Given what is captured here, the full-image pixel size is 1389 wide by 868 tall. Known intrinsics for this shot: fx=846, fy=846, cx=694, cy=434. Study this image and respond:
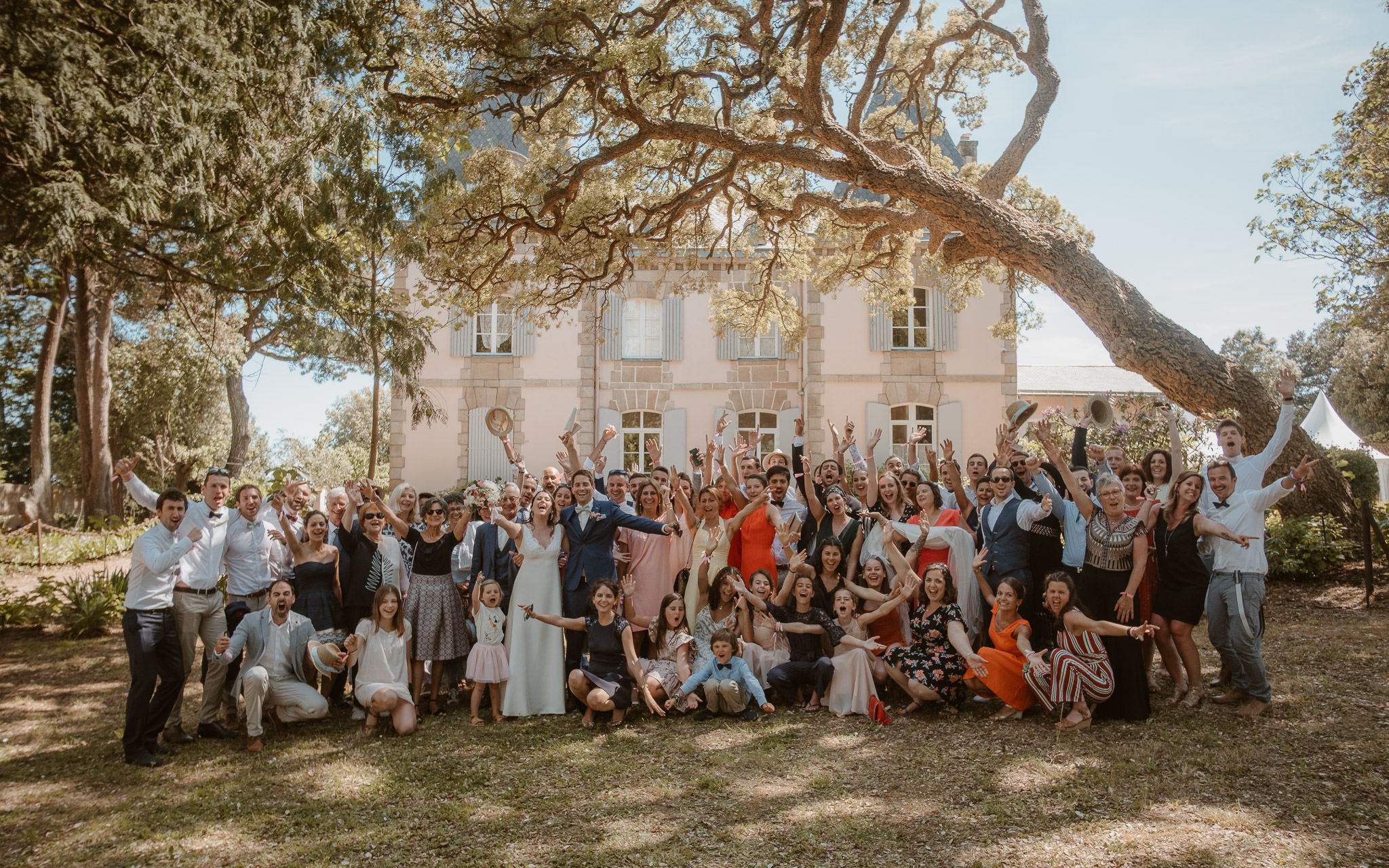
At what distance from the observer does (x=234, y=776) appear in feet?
15.2

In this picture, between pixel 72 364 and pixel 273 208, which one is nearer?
pixel 273 208

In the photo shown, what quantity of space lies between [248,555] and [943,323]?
15.5m

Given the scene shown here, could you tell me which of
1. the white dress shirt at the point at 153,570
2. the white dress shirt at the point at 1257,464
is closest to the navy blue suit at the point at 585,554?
the white dress shirt at the point at 153,570

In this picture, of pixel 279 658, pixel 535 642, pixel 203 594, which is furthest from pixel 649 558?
pixel 203 594

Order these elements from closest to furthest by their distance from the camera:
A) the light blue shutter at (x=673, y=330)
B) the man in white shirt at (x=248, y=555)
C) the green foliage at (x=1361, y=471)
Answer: the man in white shirt at (x=248, y=555), the green foliage at (x=1361, y=471), the light blue shutter at (x=673, y=330)

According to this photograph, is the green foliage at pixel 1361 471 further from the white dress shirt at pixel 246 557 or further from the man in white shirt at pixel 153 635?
the man in white shirt at pixel 153 635

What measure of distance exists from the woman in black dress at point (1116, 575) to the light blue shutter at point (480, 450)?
1400 centimetres

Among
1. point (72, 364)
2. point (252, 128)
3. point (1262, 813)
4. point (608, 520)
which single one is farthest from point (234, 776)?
point (72, 364)

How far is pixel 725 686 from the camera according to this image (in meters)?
5.42

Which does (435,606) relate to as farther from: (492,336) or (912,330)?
(912,330)

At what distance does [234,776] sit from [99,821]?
66cm

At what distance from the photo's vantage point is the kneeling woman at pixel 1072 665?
4934 mm

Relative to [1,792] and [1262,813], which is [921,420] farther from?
[1,792]

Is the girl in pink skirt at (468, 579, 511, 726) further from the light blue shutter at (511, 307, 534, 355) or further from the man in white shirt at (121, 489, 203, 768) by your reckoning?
the light blue shutter at (511, 307, 534, 355)
